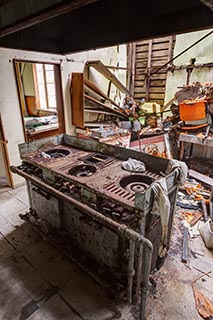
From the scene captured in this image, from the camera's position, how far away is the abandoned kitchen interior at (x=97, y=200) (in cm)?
147

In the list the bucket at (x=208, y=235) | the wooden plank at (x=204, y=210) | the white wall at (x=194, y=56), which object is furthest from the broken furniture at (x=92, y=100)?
the bucket at (x=208, y=235)

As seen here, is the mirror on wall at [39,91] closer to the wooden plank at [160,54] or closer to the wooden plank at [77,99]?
the wooden plank at [77,99]

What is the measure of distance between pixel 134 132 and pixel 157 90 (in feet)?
7.52

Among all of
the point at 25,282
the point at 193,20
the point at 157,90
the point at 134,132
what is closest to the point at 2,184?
the point at 25,282

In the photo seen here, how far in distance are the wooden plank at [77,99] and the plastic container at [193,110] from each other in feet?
6.13

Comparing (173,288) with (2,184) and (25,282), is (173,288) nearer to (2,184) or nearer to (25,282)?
(25,282)

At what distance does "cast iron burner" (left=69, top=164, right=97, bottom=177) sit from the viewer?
1.90 m

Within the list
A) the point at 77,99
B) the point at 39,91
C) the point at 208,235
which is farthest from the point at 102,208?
the point at 39,91

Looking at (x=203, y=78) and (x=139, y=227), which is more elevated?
(x=203, y=78)

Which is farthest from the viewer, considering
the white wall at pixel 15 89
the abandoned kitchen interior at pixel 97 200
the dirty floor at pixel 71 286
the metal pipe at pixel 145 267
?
the white wall at pixel 15 89

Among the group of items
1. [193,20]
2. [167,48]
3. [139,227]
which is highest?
[167,48]

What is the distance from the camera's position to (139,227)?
137cm

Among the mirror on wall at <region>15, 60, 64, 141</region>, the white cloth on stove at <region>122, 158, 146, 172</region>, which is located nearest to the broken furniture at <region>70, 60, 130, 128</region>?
the mirror on wall at <region>15, 60, 64, 141</region>

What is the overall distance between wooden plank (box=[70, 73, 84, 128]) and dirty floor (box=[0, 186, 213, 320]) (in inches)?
88.6
